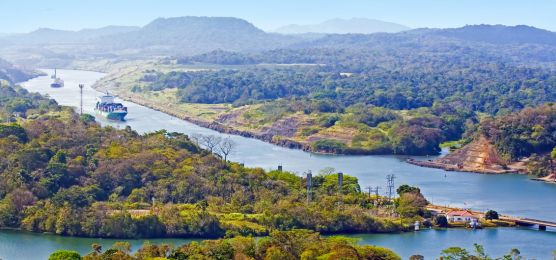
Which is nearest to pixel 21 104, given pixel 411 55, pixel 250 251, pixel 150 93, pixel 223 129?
pixel 223 129

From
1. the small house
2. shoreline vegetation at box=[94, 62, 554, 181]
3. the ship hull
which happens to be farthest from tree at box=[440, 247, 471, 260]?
the ship hull

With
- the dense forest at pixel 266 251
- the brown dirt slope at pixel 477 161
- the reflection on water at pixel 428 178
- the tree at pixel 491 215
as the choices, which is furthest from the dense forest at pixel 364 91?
the dense forest at pixel 266 251

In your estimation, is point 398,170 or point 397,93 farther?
point 397,93

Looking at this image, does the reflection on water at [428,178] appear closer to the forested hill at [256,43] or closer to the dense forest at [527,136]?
the dense forest at [527,136]

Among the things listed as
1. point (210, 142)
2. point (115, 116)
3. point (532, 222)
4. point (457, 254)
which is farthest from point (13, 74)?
point (457, 254)

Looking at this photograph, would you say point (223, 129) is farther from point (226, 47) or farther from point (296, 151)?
point (226, 47)

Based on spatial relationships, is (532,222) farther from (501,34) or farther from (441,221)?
(501,34)

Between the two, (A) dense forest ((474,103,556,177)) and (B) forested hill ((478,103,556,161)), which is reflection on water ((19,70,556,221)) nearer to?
(A) dense forest ((474,103,556,177))
